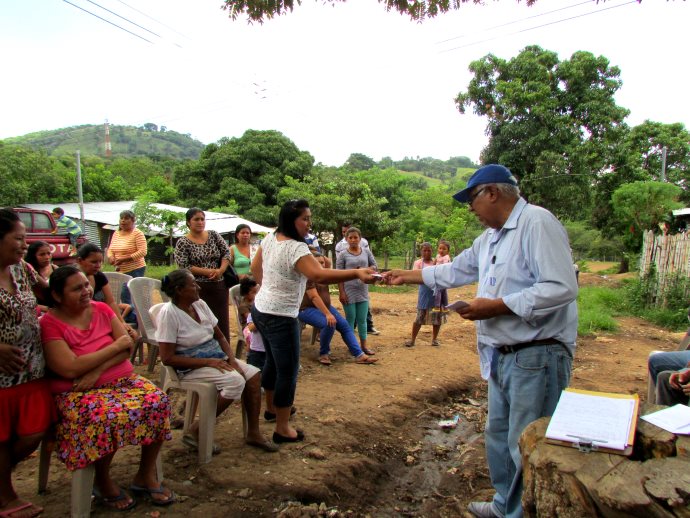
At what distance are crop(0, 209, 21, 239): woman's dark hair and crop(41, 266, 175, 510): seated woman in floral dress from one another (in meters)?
0.33

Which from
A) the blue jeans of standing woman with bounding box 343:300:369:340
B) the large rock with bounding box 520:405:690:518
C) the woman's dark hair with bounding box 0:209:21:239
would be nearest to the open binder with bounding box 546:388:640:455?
the large rock with bounding box 520:405:690:518

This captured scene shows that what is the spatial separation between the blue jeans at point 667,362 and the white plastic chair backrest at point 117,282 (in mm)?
5451

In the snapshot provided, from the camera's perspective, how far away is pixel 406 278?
10.6ft

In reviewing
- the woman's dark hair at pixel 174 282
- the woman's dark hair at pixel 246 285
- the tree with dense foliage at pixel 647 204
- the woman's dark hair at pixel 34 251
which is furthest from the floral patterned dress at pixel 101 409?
the tree with dense foliage at pixel 647 204

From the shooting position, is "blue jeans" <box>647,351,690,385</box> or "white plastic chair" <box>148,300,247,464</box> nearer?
"white plastic chair" <box>148,300,247,464</box>

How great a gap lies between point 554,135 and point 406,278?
664 inches

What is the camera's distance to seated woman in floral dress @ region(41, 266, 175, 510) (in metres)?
2.63

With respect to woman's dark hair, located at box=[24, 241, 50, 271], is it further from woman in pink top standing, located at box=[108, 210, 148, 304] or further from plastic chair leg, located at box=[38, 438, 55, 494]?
plastic chair leg, located at box=[38, 438, 55, 494]

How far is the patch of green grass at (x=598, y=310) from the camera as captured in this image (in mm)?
9195

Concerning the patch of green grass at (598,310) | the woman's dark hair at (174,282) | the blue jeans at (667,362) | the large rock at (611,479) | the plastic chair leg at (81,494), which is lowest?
the patch of green grass at (598,310)

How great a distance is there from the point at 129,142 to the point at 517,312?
92.6 meters

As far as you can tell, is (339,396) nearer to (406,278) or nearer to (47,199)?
(406,278)

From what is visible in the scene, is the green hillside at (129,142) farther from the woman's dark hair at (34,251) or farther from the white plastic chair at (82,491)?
the white plastic chair at (82,491)

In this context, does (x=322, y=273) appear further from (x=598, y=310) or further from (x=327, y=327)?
(x=598, y=310)
